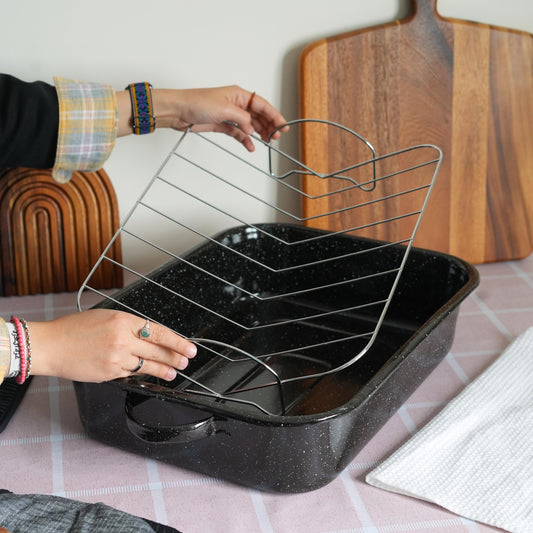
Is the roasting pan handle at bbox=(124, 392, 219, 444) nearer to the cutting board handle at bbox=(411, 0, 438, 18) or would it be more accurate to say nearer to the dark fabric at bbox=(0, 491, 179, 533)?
the dark fabric at bbox=(0, 491, 179, 533)

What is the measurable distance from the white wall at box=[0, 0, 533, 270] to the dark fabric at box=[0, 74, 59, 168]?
0.44ft

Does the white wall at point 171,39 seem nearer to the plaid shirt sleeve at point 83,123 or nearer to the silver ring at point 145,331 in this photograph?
the plaid shirt sleeve at point 83,123

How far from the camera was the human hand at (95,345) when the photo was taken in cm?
71

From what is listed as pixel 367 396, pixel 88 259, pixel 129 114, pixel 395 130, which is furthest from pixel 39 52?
pixel 367 396

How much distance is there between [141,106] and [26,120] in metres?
Result: 0.13

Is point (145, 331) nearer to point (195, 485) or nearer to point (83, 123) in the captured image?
point (195, 485)

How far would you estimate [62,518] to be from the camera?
663mm

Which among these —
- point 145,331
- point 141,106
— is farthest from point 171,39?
point 145,331

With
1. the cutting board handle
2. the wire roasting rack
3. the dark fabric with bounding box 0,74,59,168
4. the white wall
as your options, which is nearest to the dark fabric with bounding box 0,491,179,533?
the wire roasting rack

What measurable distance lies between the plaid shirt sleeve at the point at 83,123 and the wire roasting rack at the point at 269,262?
0.08 metres

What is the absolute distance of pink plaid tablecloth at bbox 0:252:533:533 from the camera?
2.46 feet

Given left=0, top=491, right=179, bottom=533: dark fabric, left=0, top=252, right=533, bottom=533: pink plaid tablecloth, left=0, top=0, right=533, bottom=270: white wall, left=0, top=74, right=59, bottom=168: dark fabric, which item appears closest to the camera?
left=0, top=491, right=179, bottom=533: dark fabric

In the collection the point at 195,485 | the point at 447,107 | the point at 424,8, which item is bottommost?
the point at 195,485

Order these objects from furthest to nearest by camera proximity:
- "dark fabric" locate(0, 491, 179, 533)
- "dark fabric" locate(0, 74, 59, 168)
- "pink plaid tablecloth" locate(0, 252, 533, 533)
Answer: "dark fabric" locate(0, 74, 59, 168), "pink plaid tablecloth" locate(0, 252, 533, 533), "dark fabric" locate(0, 491, 179, 533)
